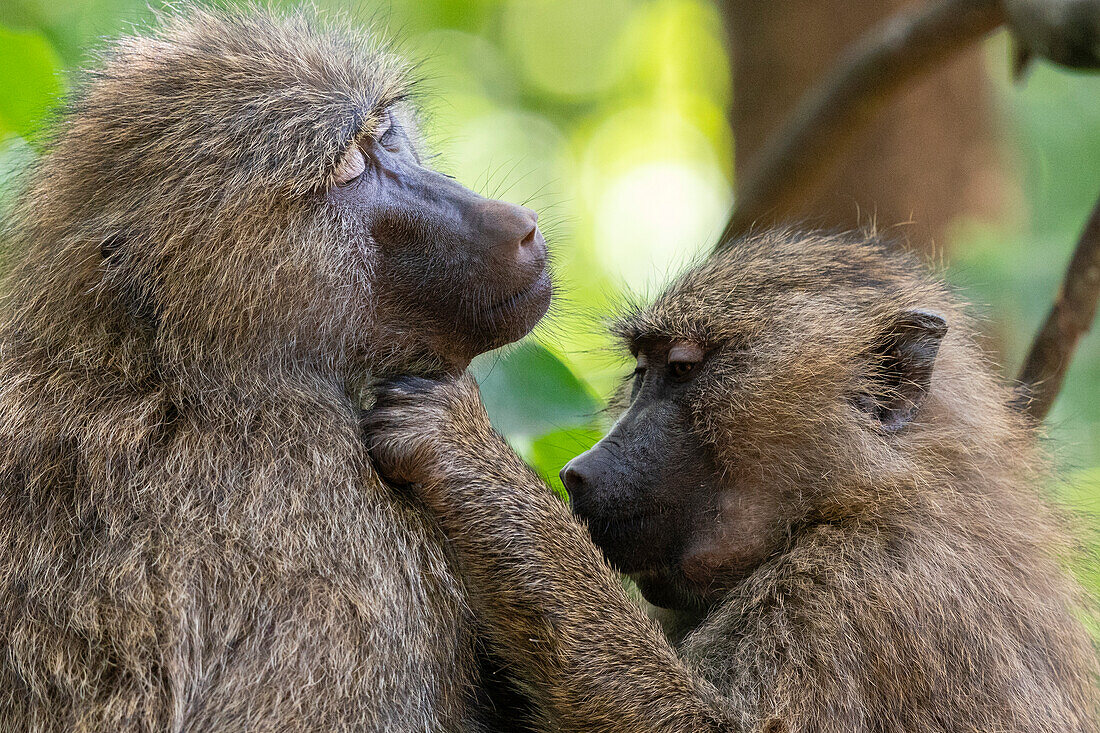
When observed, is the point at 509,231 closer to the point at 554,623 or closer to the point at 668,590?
the point at 554,623

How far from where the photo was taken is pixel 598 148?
15.1 meters

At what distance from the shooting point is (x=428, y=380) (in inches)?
103

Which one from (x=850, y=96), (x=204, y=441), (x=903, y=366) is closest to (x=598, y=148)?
(x=850, y=96)

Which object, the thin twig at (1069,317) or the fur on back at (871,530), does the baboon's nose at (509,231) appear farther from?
the thin twig at (1069,317)

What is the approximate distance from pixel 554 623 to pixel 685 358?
0.93 meters

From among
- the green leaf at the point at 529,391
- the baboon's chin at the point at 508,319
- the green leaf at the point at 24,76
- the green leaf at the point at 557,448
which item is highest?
the baboon's chin at the point at 508,319

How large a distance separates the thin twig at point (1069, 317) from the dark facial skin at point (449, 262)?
1924 mm

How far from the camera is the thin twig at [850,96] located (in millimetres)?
4234

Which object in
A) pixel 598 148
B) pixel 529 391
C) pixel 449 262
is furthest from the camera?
pixel 598 148

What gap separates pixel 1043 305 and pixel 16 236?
4.45 meters

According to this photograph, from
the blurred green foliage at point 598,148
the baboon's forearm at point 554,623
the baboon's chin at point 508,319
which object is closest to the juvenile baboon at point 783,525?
the baboon's forearm at point 554,623

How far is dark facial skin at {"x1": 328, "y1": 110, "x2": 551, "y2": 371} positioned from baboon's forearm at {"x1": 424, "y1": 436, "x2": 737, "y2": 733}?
306 mm

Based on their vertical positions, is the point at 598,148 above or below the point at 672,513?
below

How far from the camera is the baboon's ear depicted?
2924mm
